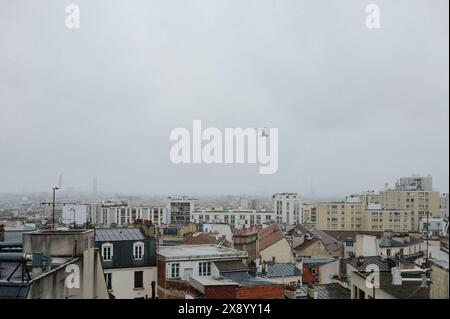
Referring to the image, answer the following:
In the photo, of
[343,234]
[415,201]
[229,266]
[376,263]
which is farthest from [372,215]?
[229,266]

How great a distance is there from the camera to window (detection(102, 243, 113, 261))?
5.29 m

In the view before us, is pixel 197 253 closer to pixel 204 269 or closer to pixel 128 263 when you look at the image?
pixel 204 269

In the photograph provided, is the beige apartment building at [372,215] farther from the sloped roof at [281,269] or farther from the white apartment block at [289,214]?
the sloped roof at [281,269]

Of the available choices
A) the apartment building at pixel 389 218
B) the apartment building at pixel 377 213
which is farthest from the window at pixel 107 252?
the apartment building at pixel 389 218

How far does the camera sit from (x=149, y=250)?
546 cm

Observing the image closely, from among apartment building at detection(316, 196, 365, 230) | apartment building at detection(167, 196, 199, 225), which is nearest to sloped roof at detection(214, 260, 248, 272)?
apartment building at detection(167, 196, 199, 225)

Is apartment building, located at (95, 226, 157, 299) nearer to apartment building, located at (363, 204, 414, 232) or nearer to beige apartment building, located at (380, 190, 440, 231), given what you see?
beige apartment building, located at (380, 190, 440, 231)

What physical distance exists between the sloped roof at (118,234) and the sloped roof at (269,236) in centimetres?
184

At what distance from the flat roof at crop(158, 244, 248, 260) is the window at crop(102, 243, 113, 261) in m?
0.50

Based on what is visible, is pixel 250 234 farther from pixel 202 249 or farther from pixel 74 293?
pixel 74 293

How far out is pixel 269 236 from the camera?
306 inches

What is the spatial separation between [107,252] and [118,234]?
1.53ft
